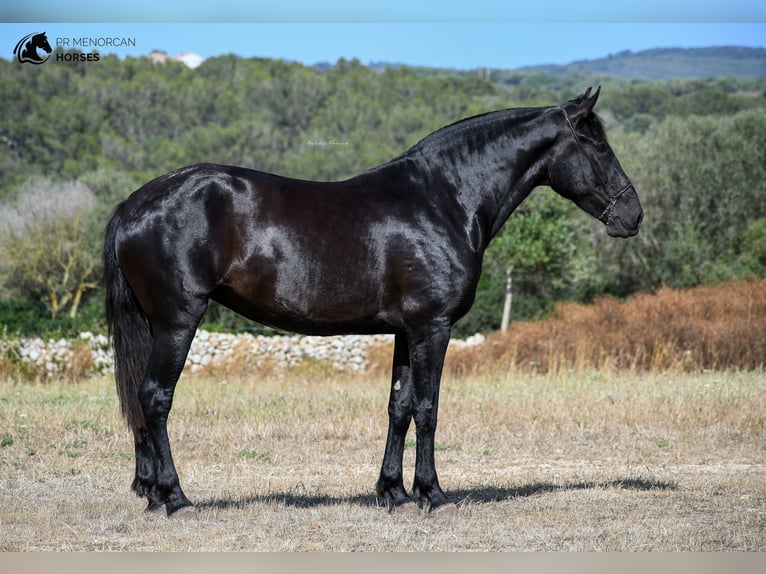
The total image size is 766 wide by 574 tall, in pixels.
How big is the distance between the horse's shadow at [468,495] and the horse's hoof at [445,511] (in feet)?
0.91

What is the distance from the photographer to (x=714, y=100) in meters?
54.7

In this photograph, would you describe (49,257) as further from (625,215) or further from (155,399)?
(625,215)

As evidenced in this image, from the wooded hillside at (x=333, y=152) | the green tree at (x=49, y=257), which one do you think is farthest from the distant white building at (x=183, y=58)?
the green tree at (x=49, y=257)

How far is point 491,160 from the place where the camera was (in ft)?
20.4

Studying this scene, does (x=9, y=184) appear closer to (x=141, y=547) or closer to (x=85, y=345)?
(x=85, y=345)

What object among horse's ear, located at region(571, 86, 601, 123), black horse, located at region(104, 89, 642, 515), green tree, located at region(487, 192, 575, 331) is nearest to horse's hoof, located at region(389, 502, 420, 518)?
black horse, located at region(104, 89, 642, 515)

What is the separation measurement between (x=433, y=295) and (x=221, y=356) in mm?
11253

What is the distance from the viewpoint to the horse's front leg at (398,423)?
6.20 m

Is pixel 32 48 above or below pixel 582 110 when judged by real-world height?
above

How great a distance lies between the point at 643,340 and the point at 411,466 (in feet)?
28.2

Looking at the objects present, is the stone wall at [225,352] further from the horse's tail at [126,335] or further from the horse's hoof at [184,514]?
the horse's hoof at [184,514]

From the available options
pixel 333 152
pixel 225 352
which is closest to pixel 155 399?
pixel 225 352

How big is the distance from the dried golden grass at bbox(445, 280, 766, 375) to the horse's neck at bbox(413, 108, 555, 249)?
744 cm

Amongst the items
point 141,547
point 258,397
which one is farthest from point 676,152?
point 141,547
